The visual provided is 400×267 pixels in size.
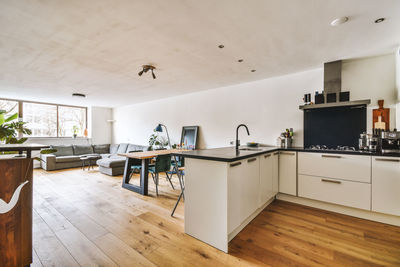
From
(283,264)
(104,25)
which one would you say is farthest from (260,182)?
(104,25)

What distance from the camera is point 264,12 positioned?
1713 mm

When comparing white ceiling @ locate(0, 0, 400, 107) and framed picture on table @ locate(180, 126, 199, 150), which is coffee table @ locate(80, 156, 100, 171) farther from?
framed picture on table @ locate(180, 126, 199, 150)

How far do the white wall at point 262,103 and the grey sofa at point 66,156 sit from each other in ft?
10.3

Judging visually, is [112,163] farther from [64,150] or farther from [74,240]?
[74,240]

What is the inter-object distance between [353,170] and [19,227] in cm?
376

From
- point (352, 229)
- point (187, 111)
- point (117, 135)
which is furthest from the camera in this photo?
point (117, 135)

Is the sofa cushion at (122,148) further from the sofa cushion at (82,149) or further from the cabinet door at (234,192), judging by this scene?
the cabinet door at (234,192)


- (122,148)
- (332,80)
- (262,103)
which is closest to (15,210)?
(262,103)

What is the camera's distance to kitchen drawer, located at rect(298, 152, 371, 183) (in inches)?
91.4

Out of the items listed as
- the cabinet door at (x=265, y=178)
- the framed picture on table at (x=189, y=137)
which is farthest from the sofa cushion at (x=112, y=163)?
the cabinet door at (x=265, y=178)

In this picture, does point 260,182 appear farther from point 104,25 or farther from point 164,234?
point 104,25

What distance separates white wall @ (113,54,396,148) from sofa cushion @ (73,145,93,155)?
3.15 meters

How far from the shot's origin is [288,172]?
2904 mm

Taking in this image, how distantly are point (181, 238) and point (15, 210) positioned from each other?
1.51 meters
